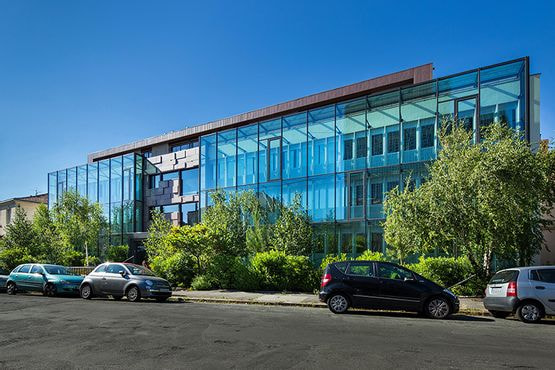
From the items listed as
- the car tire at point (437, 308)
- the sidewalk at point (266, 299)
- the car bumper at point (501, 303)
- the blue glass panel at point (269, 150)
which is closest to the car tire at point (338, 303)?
the sidewalk at point (266, 299)

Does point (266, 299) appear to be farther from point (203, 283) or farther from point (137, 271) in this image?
point (203, 283)

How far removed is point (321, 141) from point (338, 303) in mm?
13769

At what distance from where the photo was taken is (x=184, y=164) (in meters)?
39.4

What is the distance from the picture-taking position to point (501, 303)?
1219cm

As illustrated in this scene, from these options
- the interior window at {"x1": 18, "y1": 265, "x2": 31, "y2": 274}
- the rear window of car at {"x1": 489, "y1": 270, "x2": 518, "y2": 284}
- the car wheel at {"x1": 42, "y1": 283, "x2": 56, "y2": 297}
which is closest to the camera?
the rear window of car at {"x1": 489, "y1": 270, "x2": 518, "y2": 284}

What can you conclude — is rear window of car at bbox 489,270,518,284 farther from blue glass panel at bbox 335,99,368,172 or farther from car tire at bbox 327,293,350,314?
blue glass panel at bbox 335,99,368,172

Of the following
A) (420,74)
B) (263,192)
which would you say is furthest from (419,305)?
(420,74)

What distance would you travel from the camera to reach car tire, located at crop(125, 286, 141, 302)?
55.0 ft

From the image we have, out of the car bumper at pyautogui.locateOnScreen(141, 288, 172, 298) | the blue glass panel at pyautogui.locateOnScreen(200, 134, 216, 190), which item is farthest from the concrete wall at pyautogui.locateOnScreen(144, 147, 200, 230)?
the car bumper at pyautogui.locateOnScreen(141, 288, 172, 298)

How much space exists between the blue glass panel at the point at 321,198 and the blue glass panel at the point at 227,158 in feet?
20.5

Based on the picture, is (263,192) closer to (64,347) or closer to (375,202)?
(375,202)

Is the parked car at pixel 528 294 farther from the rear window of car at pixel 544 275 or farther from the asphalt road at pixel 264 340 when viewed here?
the asphalt road at pixel 264 340

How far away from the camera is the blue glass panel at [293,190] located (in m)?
25.6

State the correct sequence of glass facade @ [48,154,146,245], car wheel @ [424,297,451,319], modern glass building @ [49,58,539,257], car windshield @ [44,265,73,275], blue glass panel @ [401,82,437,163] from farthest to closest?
glass facade @ [48,154,146,245] → blue glass panel @ [401,82,437,163] → modern glass building @ [49,58,539,257] → car windshield @ [44,265,73,275] → car wheel @ [424,297,451,319]
